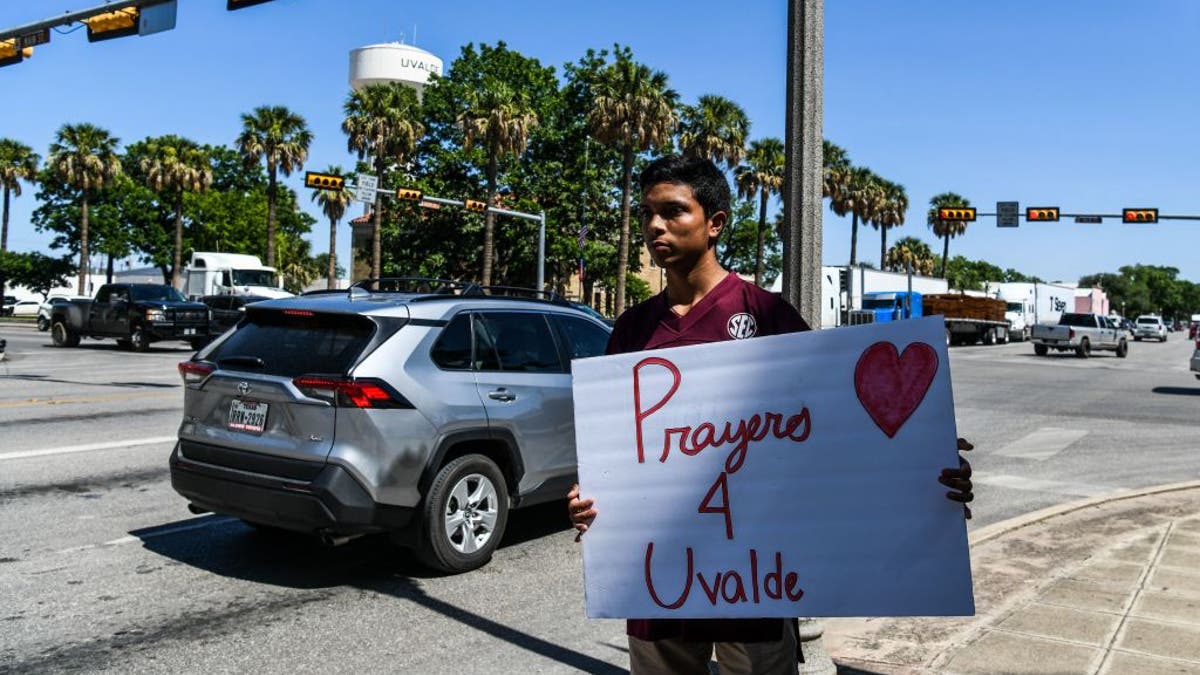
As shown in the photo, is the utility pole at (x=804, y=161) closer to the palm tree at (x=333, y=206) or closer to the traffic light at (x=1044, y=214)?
the traffic light at (x=1044, y=214)

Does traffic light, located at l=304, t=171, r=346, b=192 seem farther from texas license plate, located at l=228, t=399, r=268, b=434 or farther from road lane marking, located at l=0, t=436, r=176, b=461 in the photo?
texas license plate, located at l=228, t=399, r=268, b=434

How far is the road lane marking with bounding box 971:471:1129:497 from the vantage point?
9398 mm

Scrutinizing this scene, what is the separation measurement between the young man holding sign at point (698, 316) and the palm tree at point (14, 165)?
83.2 meters

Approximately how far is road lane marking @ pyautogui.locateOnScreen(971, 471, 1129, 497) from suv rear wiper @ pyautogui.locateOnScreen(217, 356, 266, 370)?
6.80 m

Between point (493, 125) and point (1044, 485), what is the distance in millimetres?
35452

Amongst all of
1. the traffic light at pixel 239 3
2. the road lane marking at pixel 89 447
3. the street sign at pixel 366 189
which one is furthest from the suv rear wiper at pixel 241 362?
the street sign at pixel 366 189

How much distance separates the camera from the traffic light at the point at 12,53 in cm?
1822

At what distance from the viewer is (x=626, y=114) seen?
139 feet

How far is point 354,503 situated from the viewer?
17.8 ft

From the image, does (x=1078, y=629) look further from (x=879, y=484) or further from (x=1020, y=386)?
(x=1020, y=386)

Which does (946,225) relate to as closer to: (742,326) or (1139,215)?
(1139,215)

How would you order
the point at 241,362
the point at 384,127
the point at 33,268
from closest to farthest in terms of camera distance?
the point at 241,362, the point at 384,127, the point at 33,268

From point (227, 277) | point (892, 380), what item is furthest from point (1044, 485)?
point (227, 277)

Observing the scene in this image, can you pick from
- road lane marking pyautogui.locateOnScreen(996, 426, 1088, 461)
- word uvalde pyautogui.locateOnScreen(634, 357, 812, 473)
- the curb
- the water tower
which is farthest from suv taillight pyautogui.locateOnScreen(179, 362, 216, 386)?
the water tower
